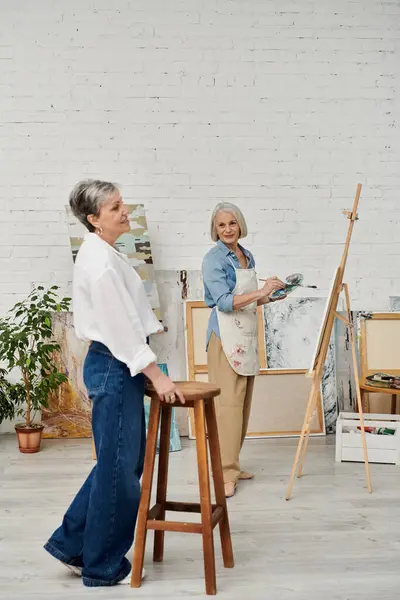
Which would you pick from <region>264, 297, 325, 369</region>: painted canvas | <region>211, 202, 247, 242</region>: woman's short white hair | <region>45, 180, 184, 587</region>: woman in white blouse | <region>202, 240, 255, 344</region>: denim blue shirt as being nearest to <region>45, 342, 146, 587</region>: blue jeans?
<region>45, 180, 184, 587</region>: woman in white blouse

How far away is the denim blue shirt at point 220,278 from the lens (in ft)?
13.9

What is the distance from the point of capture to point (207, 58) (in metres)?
5.92

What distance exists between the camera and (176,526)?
292cm

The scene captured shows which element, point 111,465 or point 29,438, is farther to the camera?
point 29,438

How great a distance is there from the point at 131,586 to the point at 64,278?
3.24 metres

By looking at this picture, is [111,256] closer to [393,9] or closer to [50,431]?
[50,431]

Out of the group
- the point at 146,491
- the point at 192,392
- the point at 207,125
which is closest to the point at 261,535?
the point at 146,491

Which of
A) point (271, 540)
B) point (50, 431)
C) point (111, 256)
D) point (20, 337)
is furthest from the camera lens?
point (50, 431)

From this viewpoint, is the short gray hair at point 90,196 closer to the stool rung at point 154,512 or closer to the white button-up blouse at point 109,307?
the white button-up blouse at point 109,307

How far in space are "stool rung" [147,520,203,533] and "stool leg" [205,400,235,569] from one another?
0.23m

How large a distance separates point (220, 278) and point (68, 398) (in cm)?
196

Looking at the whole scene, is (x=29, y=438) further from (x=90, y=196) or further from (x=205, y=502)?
(x=90, y=196)

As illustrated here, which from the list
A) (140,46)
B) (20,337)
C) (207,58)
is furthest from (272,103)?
(20,337)

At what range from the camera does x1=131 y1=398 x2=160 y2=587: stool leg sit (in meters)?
2.89
